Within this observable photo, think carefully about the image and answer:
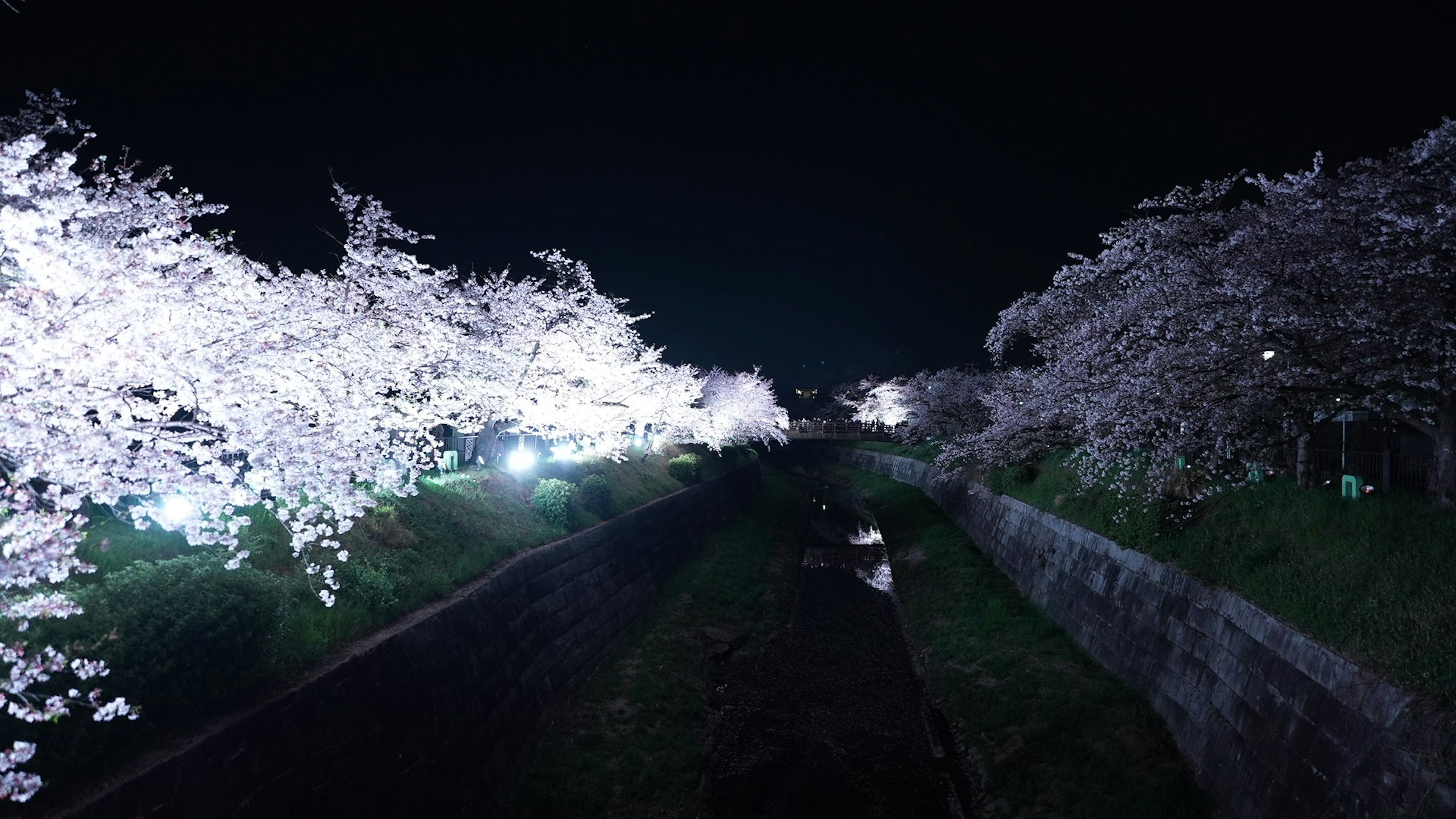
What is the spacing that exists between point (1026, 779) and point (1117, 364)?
706 cm

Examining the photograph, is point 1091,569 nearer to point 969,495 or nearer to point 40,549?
point 969,495

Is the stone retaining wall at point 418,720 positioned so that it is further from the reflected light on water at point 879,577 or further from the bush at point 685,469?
the bush at point 685,469

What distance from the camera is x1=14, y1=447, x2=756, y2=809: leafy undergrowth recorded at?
19.3ft

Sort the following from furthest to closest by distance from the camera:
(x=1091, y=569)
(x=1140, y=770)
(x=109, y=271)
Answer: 1. (x=1091, y=569)
2. (x=1140, y=770)
3. (x=109, y=271)

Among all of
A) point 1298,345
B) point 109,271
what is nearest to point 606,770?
point 109,271

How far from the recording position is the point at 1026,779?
1078 centimetres

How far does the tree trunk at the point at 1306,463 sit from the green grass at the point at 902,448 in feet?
79.4

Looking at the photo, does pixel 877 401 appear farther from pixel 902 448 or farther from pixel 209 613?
pixel 209 613

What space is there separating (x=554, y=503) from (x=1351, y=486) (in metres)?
15.5

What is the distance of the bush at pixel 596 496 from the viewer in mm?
19594

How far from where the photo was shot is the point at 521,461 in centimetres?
2114

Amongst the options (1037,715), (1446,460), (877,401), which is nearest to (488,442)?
(1037,715)

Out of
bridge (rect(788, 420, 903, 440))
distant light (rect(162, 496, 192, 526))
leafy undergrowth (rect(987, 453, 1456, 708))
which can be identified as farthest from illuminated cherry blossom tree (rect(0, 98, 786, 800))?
bridge (rect(788, 420, 903, 440))

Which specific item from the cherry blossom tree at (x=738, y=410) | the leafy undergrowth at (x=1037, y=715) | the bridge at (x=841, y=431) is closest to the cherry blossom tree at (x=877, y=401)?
the bridge at (x=841, y=431)
